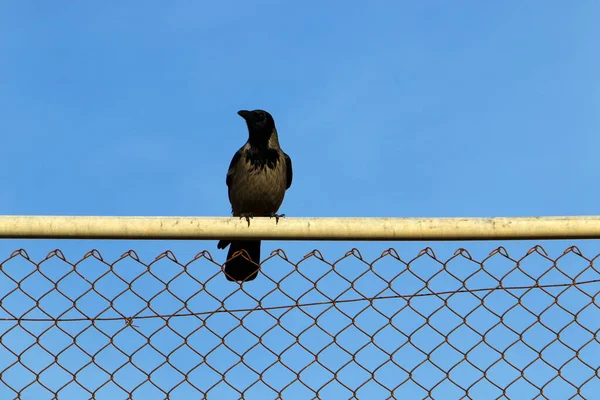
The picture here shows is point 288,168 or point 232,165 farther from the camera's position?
point 288,168

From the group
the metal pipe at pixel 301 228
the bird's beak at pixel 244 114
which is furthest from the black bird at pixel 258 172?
the metal pipe at pixel 301 228

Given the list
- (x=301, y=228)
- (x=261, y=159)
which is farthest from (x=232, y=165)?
(x=301, y=228)

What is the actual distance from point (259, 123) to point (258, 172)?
0.59m

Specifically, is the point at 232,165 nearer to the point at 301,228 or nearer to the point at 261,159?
the point at 261,159

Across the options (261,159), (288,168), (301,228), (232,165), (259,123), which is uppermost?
(301,228)

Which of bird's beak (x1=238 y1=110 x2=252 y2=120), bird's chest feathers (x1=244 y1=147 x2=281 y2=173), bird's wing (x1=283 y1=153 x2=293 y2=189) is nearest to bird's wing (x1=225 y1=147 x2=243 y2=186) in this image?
bird's chest feathers (x1=244 y1=147 x2=281 y2=173)

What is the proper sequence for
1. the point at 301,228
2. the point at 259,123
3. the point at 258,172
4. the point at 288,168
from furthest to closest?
the point at 288,168, the point at 259,123, the point at 258,172, the point at 301,228

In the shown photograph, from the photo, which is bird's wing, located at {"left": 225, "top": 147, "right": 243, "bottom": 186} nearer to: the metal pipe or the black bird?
the black bird

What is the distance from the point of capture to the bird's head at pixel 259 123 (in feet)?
25.4

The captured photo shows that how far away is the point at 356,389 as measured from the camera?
387 cm

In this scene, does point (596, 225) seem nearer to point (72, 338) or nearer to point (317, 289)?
point (317, 289)

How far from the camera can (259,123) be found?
308 inches

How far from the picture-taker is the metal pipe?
379 cm

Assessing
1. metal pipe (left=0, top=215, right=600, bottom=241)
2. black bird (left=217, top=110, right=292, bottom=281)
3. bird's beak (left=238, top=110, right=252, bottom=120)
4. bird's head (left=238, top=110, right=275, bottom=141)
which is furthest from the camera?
bird's beak (left=238, top=110, right=252, bottom=120)
